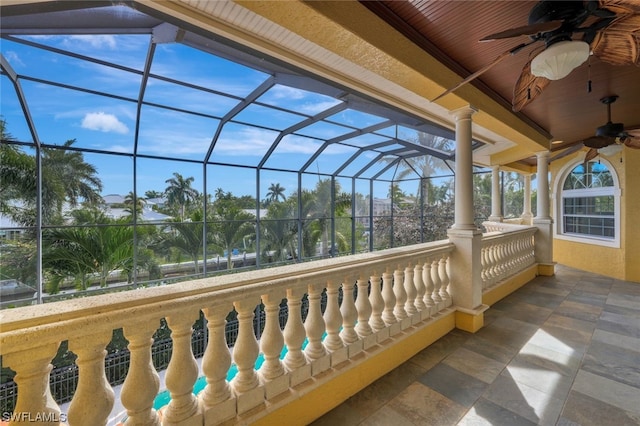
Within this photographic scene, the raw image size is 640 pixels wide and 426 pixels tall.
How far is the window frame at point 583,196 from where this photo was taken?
5.11 m

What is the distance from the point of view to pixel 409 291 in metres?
2.22

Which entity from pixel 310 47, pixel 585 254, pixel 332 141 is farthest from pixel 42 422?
pixel 585 254

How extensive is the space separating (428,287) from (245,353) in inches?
69.5

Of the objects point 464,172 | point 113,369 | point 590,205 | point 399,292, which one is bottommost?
point 113,369

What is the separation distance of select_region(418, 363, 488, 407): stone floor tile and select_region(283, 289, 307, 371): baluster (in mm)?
982

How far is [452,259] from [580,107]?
2.64 m

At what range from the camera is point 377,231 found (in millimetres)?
10281

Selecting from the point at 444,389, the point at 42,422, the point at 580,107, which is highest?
the point at 580,107

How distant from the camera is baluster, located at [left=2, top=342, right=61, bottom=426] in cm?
78

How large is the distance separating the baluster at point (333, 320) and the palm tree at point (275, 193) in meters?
5.98

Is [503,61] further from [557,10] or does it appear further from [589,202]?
[589,202]

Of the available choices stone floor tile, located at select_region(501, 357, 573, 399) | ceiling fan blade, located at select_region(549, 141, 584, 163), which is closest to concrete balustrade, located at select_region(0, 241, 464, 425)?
stone floor tile, located at select_region(501, 357, 573, 399)

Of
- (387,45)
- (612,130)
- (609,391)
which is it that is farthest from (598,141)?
(387,45)

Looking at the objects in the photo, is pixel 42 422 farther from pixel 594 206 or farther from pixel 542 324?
pixel 594 206
